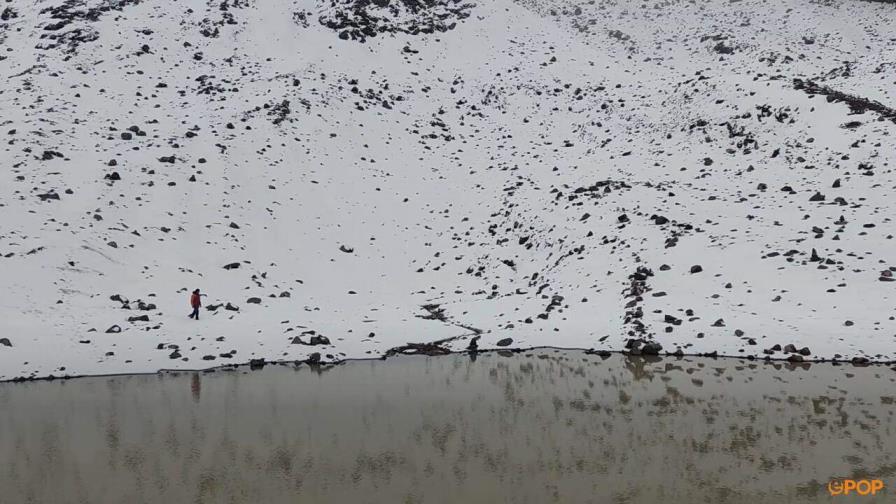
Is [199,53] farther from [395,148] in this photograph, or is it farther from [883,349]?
[883,349]

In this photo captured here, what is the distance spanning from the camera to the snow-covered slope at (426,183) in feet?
79.2

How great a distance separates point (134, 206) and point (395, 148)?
1811cm

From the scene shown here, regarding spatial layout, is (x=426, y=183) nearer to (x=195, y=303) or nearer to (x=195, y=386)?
(x=195, y=303)

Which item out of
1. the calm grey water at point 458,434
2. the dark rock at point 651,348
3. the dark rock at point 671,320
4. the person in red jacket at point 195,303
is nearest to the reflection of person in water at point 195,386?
the calm grey water at point 458,434

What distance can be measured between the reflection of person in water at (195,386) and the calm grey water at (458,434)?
43 millimetres

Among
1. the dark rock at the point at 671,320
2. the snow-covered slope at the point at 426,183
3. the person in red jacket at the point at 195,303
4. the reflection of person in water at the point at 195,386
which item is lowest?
the reflection of person in water at the point at 195,386

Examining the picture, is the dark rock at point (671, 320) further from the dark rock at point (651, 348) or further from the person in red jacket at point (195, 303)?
the person in red jacket at point (195, 303)

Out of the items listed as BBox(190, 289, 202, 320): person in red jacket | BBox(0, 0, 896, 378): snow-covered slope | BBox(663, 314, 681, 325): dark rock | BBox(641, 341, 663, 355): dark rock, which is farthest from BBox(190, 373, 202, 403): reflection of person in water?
BBox(663, 314, 681, 325): dark rock

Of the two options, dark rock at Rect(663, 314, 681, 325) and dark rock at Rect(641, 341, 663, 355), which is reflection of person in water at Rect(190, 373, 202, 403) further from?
dark rock at Rect(663, 314, 681, 325)

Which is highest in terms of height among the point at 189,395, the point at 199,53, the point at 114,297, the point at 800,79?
the point at 199,53

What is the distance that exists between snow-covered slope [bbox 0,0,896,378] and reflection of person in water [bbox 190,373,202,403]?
71.5 inches

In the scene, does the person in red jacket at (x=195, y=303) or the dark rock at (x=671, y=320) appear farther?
the person in red jacket at (x=195, y=303)

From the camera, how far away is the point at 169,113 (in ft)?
144

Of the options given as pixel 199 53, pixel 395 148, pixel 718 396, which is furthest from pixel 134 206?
pixel 718 396
